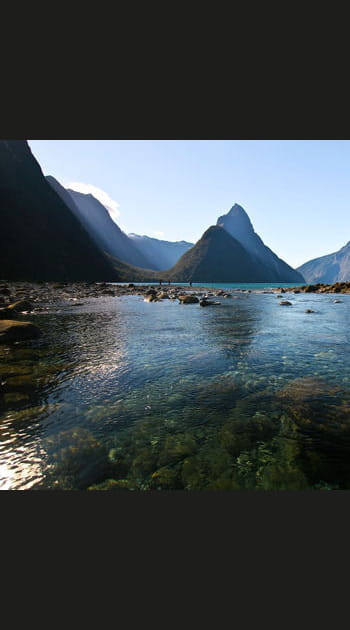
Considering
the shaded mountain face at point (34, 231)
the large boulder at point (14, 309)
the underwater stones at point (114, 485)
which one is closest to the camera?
the underwater stones at point (114, 485)

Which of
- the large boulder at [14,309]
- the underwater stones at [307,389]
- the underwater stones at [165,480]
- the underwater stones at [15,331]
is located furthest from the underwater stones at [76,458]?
the large boulder at [14,309]

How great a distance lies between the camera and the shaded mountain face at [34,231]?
93.9 metres

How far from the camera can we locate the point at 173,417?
6.58 metres

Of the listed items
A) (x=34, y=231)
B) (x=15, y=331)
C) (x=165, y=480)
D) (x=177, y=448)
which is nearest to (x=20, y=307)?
(x=15, y=331)

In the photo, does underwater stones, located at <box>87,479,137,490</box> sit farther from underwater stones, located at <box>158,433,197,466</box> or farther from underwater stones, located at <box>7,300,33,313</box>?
underwater stones, located at <box>7,300,33,313</box>

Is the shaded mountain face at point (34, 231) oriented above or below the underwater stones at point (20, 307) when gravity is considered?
above

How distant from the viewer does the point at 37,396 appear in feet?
25.1

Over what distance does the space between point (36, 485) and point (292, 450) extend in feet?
17.2

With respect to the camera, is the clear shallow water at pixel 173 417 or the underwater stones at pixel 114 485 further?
the clear shallow water at pixel 173 417

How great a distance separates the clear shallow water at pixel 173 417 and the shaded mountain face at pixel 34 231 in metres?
92.1

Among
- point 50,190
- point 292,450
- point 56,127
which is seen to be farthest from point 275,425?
point 50,190

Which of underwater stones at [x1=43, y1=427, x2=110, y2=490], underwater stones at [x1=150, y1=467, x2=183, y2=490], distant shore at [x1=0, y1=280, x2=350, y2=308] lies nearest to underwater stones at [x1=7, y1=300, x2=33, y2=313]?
distant shore at [x1=0, y1=280, x2=350, y2=308]

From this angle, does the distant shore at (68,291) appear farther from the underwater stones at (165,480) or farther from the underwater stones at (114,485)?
the underwater stones at (165,480)

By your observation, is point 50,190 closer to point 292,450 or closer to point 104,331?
point 104,331
